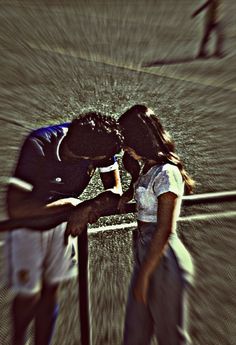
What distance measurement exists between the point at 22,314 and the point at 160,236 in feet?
2.97

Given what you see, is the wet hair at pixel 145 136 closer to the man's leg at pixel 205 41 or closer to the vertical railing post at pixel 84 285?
the vertical railing post at pixel 84 285

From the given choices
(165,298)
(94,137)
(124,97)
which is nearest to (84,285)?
(165,298)

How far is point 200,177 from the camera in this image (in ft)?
17.1

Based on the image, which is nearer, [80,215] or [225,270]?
[80,215]

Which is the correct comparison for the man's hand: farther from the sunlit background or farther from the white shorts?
the sunlit background

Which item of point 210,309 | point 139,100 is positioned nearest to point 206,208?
point 210,309

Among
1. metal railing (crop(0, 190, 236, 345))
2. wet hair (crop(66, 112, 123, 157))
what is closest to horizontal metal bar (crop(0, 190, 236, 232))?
metal railing (crop(0, 190, 236, 345))

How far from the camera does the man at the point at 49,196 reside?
2.53 m

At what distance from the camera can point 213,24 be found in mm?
8773

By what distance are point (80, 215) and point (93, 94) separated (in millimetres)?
4212

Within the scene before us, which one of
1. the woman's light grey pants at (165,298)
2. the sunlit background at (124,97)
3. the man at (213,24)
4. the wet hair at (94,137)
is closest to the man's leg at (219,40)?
the man at (213,24)

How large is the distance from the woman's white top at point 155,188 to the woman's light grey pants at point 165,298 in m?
0.07

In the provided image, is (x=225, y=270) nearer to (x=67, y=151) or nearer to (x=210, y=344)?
(x=210, y=344)

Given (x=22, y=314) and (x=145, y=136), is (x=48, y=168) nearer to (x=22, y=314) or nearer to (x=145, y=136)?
(x=145, y=136)
